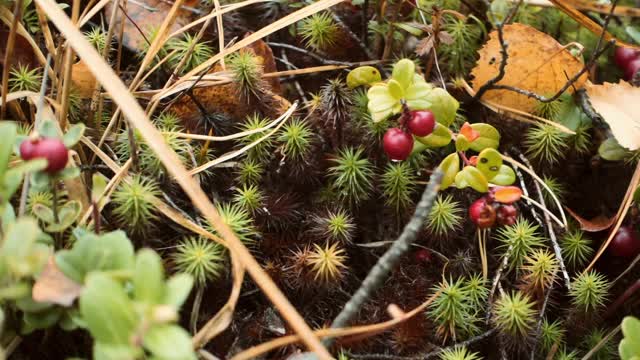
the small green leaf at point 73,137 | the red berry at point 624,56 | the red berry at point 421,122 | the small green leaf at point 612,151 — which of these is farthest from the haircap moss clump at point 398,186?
the red berry at point 624,56

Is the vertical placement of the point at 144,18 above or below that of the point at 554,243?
→ above

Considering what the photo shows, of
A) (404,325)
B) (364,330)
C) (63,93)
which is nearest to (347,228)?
(404,325)

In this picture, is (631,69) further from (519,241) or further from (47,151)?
(47,151)

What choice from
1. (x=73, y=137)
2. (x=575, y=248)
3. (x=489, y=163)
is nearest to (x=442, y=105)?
(x=489, y=163)

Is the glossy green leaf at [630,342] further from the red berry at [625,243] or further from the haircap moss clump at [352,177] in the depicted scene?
the haircap moss clump at [352,177]

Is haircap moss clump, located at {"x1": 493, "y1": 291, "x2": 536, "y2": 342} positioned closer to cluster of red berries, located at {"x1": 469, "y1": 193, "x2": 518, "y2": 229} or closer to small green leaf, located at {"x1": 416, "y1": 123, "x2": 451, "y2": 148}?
cluster of red berries, located at {"x1": 469, "y1": 193, "x2": 518, "y2": 229}

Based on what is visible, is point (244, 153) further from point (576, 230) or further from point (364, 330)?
point (576, 230)
